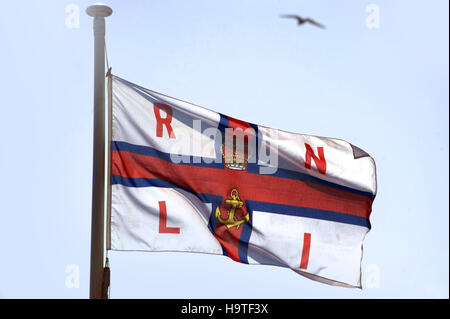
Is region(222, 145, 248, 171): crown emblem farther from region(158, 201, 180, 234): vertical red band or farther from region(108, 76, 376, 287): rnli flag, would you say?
region(158, 201, 180, 234): vertical red band

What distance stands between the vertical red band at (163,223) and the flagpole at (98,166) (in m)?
1.17

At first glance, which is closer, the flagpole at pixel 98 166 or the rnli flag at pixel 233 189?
the flagpole at pixel 98 166

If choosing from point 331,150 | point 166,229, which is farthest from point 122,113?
point 331,150

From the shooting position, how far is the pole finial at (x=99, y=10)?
9.77 metres

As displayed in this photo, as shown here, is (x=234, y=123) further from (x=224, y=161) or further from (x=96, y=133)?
(x=96, y=133)

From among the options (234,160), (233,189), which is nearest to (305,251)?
(233,189)

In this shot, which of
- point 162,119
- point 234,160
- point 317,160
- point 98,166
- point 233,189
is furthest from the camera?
point 317,160

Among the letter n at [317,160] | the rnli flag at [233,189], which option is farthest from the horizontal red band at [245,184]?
the letter n at [317,160]

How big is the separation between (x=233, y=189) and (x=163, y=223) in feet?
4.74

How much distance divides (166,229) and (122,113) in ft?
5.88

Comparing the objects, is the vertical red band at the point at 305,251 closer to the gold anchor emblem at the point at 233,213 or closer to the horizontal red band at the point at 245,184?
the horizontal red band at the point at 245,184

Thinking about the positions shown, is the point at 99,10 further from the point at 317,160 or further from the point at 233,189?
the point at 317,160

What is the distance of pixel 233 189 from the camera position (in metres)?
11.1

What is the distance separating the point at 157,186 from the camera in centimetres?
1030
